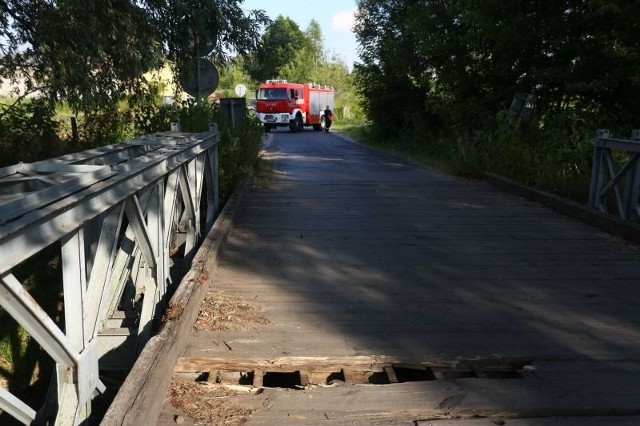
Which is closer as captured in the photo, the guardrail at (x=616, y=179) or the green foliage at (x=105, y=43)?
the guardrail at (x=616, y=179)

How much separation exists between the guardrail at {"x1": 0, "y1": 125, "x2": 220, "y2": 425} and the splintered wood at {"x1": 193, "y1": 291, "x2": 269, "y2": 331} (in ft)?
1.37

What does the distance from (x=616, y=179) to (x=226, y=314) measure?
210 inches

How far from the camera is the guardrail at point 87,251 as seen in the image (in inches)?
95.5

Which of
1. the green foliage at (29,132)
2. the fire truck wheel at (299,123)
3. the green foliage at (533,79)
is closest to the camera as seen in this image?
the green foliage at (29,132)

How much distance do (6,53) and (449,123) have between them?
12484mm

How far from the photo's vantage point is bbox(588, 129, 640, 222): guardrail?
7.23 meters

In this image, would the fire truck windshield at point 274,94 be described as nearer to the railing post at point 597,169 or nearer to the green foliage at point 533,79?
the green foliage at point 533,79

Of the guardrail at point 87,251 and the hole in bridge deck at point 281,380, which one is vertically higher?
the guardrail at point 87,251

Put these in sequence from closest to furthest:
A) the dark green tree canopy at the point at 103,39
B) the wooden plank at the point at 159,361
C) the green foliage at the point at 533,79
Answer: the wooden plank at the point at 159,361, the dark green tree canopy at the point at 103,39, the green foliage at the point at 533,79

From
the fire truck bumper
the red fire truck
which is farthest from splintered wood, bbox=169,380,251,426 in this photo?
the fire truck bumper

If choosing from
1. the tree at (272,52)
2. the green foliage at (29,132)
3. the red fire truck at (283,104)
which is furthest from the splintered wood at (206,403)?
the red fire truck at (283,104)

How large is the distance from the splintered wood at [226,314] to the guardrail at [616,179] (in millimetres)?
4886

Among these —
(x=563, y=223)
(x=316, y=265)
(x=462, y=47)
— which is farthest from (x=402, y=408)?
(x=462, y=47)

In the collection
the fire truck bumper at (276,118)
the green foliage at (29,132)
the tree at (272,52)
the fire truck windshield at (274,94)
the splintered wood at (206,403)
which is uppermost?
the tree at (272,52)
